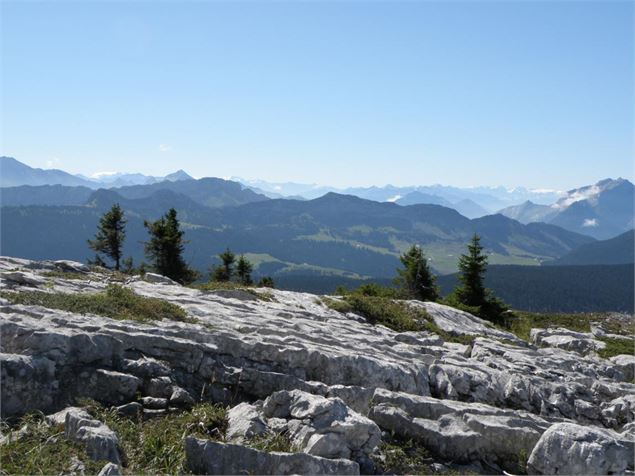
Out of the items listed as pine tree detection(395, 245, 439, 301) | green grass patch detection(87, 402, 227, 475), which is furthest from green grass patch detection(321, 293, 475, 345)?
pine tree detection(395, 245, 439, 301)

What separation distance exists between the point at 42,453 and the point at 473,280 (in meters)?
47.3

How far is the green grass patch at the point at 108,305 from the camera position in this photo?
726 inches

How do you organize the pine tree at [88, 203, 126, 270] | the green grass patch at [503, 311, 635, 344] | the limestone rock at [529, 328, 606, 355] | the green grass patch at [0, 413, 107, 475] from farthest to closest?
the pine tree at [88, 203, 126, 270] → the green grass patch at [503, 311, 635, 344] → the limestone rock at [529, 328, 606, 355] → the green grass patch at [0, 413, 107, 475]

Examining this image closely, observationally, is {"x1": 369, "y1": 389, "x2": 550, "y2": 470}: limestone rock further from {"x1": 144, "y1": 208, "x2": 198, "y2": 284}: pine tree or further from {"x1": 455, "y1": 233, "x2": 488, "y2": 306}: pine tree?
{"x1": 144, "y1": 208, "x2": 198, "y2": 284}: pine tree

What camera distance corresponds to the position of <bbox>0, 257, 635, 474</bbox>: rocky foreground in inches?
466

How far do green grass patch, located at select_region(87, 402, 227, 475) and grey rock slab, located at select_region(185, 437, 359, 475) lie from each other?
473mm

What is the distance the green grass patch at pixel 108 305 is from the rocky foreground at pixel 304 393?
1.03 metres

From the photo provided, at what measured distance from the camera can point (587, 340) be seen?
112ft

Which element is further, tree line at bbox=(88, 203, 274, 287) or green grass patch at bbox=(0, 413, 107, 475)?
tree line at bbox=(88, 203, 274, 287)

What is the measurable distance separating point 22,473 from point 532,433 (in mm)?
13885

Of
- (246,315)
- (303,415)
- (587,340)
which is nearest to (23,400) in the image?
(303,415)

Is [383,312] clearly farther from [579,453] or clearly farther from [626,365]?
[579,453]

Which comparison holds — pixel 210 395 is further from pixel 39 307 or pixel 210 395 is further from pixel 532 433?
pixel 532 433

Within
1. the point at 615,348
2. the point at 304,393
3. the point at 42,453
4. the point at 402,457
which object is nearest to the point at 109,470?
the point at 42,453
